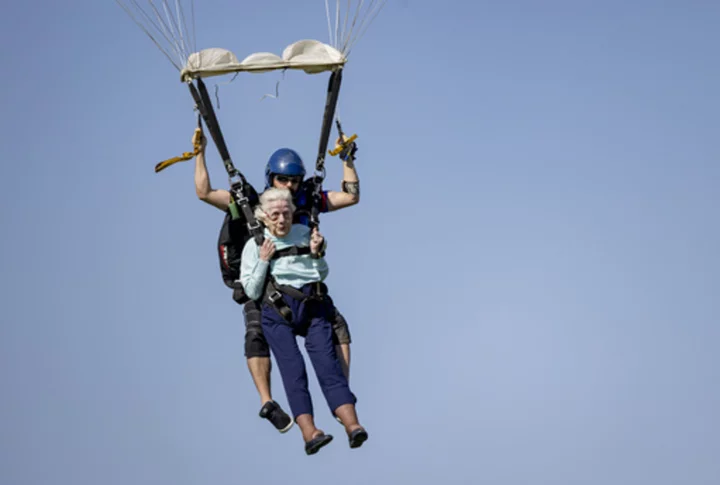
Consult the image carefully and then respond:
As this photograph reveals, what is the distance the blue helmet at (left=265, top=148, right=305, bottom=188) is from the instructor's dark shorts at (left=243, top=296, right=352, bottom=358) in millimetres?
1279

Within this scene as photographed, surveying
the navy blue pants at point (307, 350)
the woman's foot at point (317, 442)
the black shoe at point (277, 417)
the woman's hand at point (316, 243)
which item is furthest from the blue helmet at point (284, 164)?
the woman's foot at point (317, 442)

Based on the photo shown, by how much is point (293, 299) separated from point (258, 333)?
637mm

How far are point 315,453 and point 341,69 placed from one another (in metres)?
3.90

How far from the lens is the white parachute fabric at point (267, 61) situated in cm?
1133

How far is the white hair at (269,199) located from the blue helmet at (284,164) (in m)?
0.35

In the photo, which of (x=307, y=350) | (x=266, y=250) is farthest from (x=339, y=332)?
(x=266, y=250)

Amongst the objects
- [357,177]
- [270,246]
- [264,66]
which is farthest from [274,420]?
[264,66]

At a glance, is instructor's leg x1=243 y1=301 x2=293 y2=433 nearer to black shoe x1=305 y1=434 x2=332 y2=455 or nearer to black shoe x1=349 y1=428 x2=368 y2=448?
black shoe x1=305 y1=434 x2=332 y2=455

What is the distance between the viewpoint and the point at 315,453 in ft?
33.8

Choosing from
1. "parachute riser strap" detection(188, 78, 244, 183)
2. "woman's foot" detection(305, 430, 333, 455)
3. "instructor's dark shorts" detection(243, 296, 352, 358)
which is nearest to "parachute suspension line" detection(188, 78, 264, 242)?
"parachute riser strap" detection(188, 78, 244, 183)

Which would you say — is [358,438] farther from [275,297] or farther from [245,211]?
[245,211]

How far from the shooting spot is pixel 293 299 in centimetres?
1076

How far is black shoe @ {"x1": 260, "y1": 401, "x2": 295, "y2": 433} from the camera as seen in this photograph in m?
11.0

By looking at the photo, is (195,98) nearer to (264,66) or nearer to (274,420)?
(264,66)
